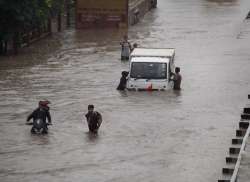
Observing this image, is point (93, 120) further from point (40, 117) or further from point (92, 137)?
point (40, 117)

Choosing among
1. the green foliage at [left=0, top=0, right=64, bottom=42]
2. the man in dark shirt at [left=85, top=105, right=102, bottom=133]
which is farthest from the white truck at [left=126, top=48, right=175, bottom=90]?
the green foliage at [left=0, top=0, right=64, bottom=42]

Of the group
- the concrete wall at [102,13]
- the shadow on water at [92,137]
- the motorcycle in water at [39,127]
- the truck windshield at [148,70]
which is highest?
the concrete wall at [102,13]

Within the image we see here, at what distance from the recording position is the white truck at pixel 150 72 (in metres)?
32.5

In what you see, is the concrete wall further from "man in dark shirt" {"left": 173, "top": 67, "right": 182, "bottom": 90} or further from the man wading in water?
"man in dark shirt" {"left": 173, "top": 67, "right": 182, "bottom": 90}

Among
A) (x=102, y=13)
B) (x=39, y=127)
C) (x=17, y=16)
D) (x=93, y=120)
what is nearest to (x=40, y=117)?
(x=39, y=127)

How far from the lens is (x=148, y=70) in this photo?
33.2m

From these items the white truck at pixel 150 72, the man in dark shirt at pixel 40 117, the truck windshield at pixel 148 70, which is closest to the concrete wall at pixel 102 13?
the white truck at pixel 150 72

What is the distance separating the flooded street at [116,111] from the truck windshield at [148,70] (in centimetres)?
A: 96

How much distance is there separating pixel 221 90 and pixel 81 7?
78.6 feet

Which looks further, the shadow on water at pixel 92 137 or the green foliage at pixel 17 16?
the green foliage at pixel 17 16

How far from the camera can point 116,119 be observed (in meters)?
27.2

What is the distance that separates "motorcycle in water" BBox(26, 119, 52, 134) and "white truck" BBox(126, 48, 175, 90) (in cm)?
820

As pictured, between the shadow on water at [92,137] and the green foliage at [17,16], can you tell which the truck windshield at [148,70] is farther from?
the green foliage at [17,16]

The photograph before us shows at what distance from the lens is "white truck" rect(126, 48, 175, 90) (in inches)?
1280
